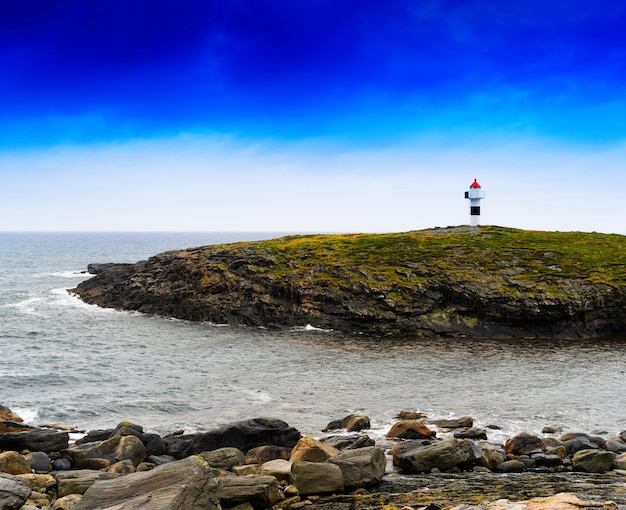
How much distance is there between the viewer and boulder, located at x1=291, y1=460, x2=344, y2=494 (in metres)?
20.3

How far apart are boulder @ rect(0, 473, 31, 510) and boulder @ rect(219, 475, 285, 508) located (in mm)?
5418

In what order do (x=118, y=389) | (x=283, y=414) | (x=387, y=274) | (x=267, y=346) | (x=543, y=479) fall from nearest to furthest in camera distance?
(x=543, y=479)
(x=283, y=414)
(x=118, y=389)
(x=267, y=346)
(x=387, y=274)

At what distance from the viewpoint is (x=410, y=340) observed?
194 ft

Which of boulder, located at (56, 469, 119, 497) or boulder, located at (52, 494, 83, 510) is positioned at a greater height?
boulder, located at (52, 494, 83, 510)

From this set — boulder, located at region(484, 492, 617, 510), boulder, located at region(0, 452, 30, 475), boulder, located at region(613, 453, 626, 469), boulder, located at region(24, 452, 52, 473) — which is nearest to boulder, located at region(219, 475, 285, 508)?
boulder, located at region(484, 492, 617, 510)

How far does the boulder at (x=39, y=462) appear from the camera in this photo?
2372 cm

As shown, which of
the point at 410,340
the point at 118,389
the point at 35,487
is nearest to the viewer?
the point at 35,487

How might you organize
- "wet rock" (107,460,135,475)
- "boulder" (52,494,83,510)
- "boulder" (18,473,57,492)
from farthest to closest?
"wet rock" (107,460,135,475), "boulder" (18,473,57,492), "boulder" (52,494,83,510)

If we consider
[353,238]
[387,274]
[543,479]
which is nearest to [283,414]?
[543,479]

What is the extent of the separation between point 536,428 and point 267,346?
2877 cm

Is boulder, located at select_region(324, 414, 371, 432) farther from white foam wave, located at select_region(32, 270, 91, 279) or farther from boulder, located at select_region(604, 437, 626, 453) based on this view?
white foam wave, located at select_region(32, 270, 91, 279)

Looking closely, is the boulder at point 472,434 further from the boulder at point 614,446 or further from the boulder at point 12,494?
the boulder at point 12,494

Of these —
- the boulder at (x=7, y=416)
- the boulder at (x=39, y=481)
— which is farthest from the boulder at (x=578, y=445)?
the boulder at (x=7, y=416)

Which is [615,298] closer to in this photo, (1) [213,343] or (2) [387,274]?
(2) [387,274]
